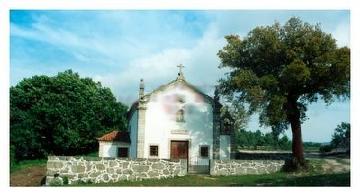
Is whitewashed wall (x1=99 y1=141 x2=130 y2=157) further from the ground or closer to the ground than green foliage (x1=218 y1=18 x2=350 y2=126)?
closer to the ground

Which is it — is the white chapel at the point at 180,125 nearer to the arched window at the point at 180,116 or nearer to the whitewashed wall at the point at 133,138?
the arched window at the point at 180,116

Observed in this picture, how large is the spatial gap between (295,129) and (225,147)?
4.49 m

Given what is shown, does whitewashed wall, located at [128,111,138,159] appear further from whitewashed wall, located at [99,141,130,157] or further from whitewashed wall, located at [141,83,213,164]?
whitewashed wall, located at [141,83,213,164]

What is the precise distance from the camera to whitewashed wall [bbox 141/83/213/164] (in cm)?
2720

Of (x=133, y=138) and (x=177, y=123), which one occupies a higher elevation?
(x=177, y=123)

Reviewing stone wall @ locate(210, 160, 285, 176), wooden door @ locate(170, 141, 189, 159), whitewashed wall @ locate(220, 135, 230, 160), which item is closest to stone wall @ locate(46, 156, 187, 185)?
stone wall @ locate(210, 160, 285, 176)

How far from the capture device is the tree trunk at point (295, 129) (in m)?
24.7

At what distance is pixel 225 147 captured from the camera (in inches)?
1091

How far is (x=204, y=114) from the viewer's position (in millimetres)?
27750

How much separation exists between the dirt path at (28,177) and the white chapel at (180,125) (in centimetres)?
561

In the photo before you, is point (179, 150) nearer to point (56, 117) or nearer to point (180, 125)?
point (180, 125)

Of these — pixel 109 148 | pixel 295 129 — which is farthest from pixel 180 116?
pixel 295 129
